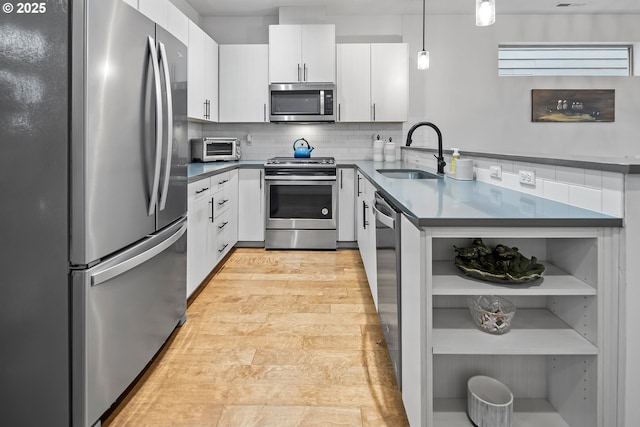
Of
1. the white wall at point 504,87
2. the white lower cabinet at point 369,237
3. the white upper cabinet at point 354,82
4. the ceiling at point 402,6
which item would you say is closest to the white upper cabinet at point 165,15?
the ceiling at point 402,6

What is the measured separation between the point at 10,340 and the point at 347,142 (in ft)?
13.2

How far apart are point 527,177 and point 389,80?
3.09m

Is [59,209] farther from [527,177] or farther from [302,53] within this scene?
[302,53]

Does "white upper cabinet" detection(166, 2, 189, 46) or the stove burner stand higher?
"white upper cabinet" detection(166, 2, 189, 46)

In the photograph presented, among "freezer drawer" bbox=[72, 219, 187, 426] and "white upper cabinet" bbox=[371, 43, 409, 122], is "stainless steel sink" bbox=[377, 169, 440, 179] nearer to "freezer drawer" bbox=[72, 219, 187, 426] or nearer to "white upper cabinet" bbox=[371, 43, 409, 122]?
"white upper cabinet" bbox=[371, 43, 409, 122]

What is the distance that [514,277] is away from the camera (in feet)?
A: 3.99

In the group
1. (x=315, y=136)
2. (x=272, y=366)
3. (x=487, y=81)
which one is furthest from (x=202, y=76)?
(x=487, y=81)

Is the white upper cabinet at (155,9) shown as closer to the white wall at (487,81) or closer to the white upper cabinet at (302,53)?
the white upper cabinet at (302,53)

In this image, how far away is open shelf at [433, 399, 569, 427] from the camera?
4.29 feet

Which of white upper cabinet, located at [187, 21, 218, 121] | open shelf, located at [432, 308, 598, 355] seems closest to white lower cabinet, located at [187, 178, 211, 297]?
white upper cabinet, located at [187, 21, 218, 121]

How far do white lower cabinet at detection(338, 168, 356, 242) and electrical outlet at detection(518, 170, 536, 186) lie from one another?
261 cm

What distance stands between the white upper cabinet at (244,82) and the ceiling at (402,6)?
0.47 m

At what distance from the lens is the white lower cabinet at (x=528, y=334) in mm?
1146

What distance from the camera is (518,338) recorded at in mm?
1241
